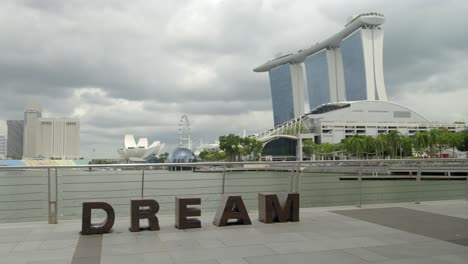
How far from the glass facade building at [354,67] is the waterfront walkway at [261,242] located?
6501 inches

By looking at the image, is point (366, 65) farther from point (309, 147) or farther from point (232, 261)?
point (232, 261)

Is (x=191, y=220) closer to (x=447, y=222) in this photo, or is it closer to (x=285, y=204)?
(x=285, y=204)

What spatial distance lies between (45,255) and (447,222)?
809 centimetres

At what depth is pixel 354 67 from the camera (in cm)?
17400

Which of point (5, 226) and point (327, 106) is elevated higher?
point (327, 106)

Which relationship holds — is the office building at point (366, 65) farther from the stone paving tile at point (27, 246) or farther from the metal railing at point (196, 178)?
the stone paving tile at point (27, 246)

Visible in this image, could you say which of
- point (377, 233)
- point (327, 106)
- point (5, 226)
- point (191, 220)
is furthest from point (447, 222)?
point (327, 106)

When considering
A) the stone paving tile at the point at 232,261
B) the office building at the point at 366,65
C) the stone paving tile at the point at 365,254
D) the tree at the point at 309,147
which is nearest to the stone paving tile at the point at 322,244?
the stone paving tile at the point at 365,254

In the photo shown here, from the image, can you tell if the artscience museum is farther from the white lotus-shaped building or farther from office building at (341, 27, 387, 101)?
office building at (341, 27, 387, 101)

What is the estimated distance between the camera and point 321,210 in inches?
477

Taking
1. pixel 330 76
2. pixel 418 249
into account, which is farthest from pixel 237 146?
pixel 418 249

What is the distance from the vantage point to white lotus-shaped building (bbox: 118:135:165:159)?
193 m

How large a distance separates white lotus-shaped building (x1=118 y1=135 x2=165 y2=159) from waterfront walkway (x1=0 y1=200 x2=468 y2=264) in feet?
610

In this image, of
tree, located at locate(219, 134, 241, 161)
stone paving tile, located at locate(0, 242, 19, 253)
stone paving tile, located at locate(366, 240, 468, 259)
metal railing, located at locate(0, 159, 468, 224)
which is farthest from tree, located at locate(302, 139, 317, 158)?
stone paving tile, located at locate(0, 242, 19, 253)
